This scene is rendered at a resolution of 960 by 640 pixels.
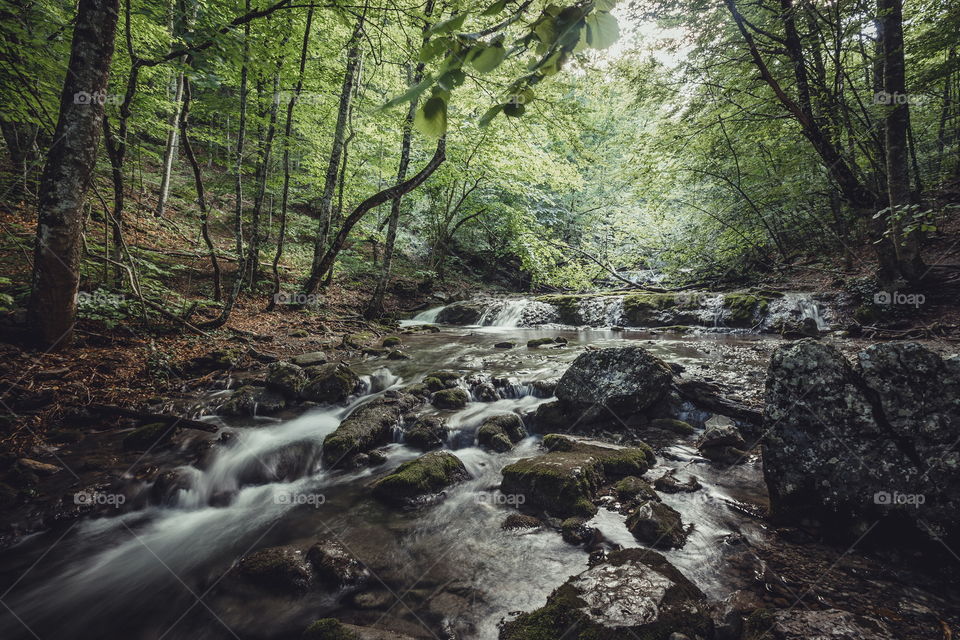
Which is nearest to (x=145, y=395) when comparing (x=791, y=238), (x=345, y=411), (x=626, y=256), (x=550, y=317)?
(x=345, y=411)

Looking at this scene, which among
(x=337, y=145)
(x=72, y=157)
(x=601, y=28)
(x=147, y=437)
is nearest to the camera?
(x=601, y=28)

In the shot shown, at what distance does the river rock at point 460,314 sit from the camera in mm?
15703

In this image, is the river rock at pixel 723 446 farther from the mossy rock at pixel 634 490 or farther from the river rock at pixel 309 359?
the river rock at pixel 309 359

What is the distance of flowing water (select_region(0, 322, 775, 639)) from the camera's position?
263cm

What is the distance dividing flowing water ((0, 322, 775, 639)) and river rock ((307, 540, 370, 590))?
0.31 ft

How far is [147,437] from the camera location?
4.42 m

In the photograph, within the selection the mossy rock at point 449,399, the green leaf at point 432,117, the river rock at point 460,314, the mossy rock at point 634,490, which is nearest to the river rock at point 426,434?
the mossy rock at point 449,399

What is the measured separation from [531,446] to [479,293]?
53.0 ft

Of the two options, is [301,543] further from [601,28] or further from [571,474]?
[601,28]

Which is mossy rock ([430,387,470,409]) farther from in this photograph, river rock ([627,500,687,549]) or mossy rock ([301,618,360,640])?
mossy rock ([301,618,360,640])

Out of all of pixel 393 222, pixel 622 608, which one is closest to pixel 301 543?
pixel 622 608

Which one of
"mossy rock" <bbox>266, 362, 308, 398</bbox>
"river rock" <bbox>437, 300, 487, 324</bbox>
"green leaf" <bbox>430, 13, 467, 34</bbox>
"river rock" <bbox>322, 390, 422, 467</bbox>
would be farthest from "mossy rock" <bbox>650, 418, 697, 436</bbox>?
"river rock" <bbox>437, 300, 487, 324</bbox>

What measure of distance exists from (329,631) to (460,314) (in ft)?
45.0

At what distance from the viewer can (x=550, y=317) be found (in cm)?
1536
